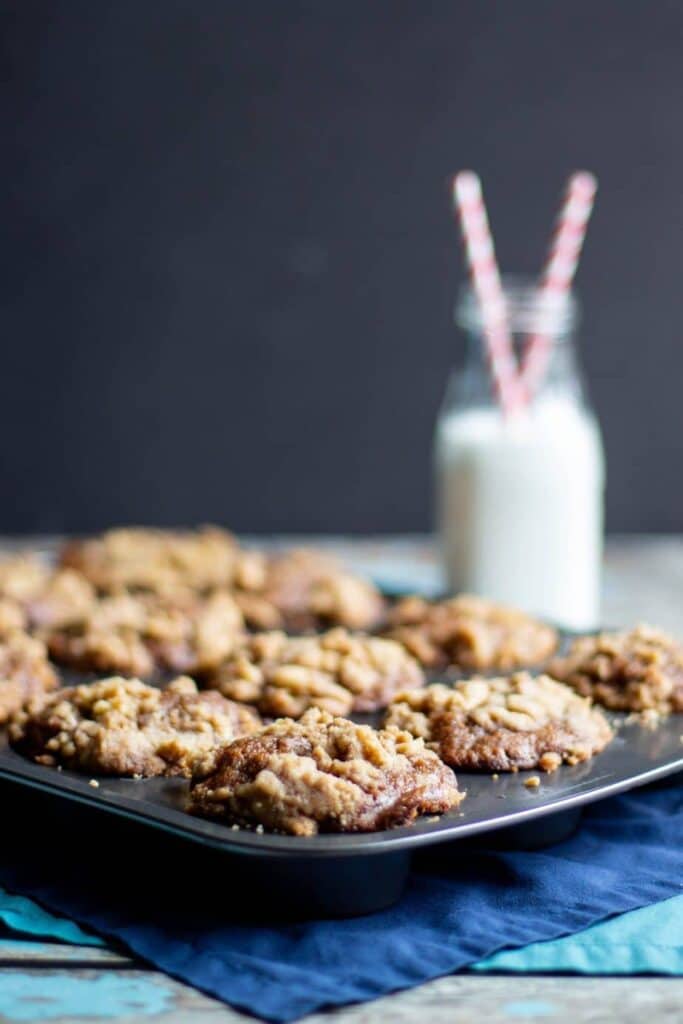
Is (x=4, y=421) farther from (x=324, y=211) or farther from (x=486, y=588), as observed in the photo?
(x=486, y=588)

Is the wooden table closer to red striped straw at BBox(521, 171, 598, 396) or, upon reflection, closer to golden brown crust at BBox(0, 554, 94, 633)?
golden brown crust at BBox(0, 554, 94, 633)

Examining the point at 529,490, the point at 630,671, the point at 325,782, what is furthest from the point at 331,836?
the point at 529,490

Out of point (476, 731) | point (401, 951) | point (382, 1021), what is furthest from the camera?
point (476, 731)

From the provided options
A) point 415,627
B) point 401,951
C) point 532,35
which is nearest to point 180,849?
point 401,951

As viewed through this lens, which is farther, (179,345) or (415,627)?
(179,345)

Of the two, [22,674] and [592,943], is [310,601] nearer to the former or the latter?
[22,674]
